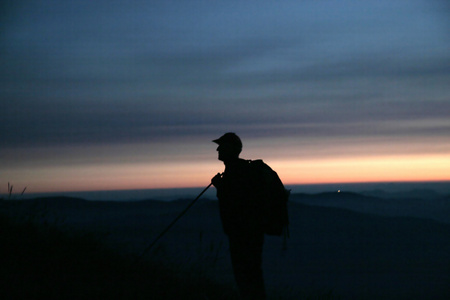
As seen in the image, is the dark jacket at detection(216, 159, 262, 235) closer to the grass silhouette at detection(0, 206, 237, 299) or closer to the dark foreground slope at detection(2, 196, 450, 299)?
the dark foreground slope at detection(2, 196, 450, 299)

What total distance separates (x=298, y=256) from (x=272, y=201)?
25616 mm

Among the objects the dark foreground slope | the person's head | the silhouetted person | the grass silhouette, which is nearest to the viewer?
the grass silhouette

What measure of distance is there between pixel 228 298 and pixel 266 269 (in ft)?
64.7

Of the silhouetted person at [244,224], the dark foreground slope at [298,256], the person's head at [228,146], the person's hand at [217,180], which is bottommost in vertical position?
the dark foreground slope at [298,256]

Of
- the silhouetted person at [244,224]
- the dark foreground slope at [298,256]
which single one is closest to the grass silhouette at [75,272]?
the dark foreground slope at [298,256]

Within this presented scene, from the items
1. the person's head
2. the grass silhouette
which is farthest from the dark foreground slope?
the person's head

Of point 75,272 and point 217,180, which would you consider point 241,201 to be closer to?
point 217,180

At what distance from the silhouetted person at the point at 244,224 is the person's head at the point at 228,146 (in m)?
0.19

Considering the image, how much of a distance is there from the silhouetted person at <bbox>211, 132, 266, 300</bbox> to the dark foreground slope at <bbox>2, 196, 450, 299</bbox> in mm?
346

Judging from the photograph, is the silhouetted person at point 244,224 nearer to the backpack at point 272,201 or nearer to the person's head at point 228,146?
the backpack at point 272,201

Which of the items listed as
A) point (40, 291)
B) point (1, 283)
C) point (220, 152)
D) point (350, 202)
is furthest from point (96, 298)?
point (350, 202)

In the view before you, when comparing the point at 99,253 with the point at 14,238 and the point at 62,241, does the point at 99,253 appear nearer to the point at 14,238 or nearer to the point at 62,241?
the point at 62,241

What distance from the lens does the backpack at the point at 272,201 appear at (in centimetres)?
500

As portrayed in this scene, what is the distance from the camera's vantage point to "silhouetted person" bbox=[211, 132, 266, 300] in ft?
16.4
